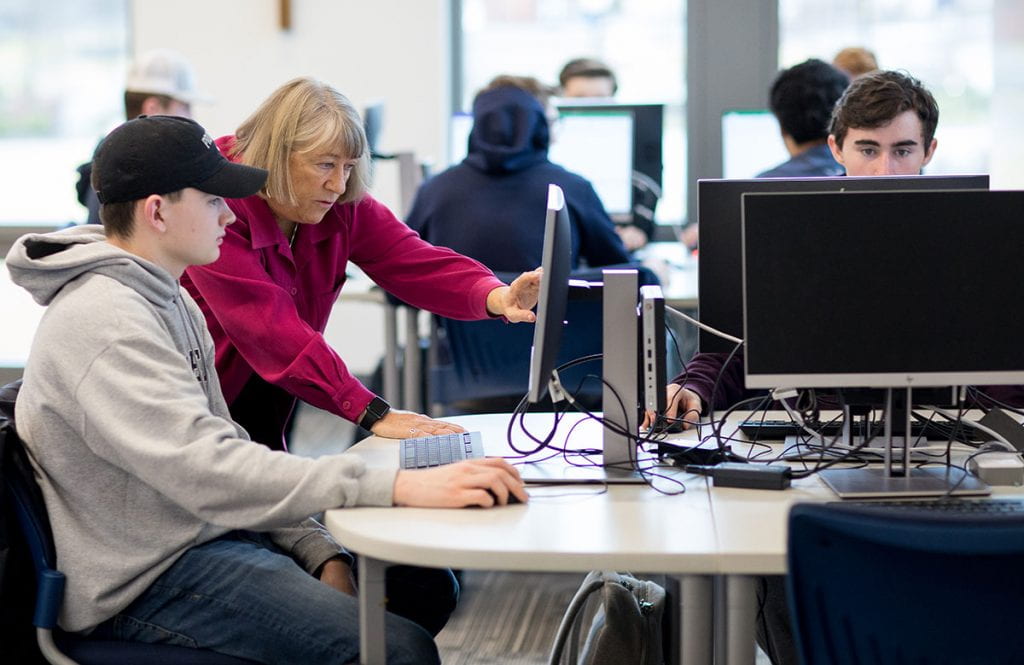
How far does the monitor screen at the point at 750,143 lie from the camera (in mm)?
4789

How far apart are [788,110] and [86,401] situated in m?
2.59

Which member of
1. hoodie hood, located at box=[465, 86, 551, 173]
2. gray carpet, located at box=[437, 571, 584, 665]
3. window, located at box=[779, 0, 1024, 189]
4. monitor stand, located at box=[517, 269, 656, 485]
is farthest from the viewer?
window, located at box=[779, 0, 1024, 189]

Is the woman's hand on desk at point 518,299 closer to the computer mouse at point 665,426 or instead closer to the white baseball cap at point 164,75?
the computer mouse at point 665,426

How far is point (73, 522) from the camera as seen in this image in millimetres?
1738

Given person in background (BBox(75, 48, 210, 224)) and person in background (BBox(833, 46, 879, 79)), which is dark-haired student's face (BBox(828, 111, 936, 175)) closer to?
person in background (BBox(833, 46, 879, 79))

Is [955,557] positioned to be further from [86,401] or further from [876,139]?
[876,139]

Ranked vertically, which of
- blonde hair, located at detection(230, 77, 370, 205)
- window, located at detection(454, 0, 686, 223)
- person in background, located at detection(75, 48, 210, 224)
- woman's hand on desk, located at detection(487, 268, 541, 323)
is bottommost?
woman's hand on desk, located at detection(487, 268, 541, 323)

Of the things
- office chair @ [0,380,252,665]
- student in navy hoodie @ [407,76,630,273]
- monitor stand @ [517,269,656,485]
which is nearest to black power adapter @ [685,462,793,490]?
monitor stand @ [517,269,656,485]

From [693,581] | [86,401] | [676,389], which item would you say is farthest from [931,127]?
[86,401]

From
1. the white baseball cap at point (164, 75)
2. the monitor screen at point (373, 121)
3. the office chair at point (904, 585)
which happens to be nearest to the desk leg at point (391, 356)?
the monitor screen at point (373, 121)

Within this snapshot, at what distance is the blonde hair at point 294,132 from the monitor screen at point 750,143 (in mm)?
2720

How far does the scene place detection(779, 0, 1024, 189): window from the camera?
5.58 meters

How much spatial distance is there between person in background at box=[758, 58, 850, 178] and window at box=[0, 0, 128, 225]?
3.51 meters

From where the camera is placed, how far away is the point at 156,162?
181 cm
